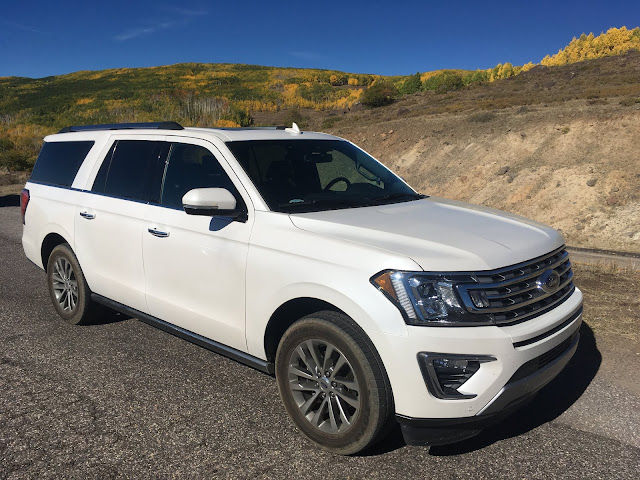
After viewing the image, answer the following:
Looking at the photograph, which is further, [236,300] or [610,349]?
[610,349]

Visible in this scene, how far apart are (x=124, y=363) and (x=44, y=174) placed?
96.6 inches

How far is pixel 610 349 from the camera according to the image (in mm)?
4770

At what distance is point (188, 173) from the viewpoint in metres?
4.21

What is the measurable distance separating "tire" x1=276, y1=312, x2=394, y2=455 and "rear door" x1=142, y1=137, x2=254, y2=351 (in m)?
0.49

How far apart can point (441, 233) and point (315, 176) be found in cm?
135

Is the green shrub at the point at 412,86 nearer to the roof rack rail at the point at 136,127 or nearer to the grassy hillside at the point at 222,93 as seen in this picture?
the grassy hillside at the point at 222,93

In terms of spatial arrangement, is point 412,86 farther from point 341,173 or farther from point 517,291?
point 517,291

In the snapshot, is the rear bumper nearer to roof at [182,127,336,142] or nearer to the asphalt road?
the asphalt road

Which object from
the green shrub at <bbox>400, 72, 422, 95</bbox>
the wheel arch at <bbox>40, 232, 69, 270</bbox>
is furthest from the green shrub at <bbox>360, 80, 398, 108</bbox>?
the wheel arch at <bbox>40, 232, 69, 270</bbox>

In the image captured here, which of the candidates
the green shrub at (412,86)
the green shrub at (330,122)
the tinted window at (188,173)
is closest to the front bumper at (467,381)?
the tinted window at (188,173)

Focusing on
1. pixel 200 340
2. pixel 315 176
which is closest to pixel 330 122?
pixel 315 176

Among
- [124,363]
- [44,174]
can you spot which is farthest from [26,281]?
[124,363]

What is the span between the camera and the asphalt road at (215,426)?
3.05 m

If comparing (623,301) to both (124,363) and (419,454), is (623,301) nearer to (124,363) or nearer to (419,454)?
(419,454)
